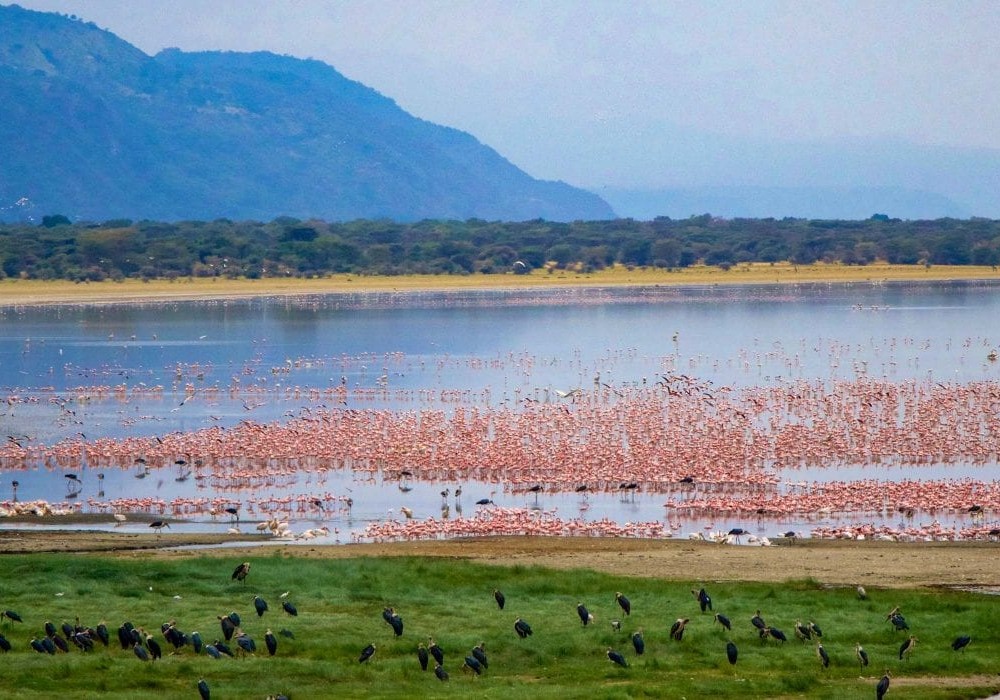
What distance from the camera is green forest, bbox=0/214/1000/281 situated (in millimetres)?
125812

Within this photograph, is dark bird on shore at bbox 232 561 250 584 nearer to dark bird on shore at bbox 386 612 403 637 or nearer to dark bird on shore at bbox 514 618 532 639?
dark bird on shore at bbox 386 612 403 637

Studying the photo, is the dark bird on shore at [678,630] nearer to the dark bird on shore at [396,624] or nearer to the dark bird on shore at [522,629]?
the dark bird on shore at [522,629]

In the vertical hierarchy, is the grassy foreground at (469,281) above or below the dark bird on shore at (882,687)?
above

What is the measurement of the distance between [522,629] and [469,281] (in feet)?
362

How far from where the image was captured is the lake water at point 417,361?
1182 inches

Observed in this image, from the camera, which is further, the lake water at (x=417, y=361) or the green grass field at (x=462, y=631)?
the lake water at (x=417, y=361)

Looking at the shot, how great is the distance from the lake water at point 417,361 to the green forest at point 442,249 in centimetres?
2565

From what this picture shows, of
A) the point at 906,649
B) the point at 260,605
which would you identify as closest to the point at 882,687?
the point at 906,649

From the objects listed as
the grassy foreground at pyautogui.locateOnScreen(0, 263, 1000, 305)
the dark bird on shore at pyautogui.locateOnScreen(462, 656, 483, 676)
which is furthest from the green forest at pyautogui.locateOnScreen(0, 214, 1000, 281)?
the dark bird on shore at pyautogui.locateOnScreen(462, 656, 483, 676)

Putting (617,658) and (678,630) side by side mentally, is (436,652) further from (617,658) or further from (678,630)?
(678,630)

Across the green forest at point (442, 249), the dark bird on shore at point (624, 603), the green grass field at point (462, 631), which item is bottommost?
the green grass field at point (462, 631)

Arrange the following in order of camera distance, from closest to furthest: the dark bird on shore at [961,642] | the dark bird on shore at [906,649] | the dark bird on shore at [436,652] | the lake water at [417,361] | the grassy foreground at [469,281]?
the dark bird on shore at [436,652]
the dark bird on shore at [906,649]
the dark bird on shore at [961,642]
the lake water at [417,361]
the grassy foreground at [469,281]

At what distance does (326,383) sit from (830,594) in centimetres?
3314

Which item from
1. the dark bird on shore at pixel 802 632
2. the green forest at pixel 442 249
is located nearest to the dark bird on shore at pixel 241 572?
the dark bird on shore at pixel 802 632
